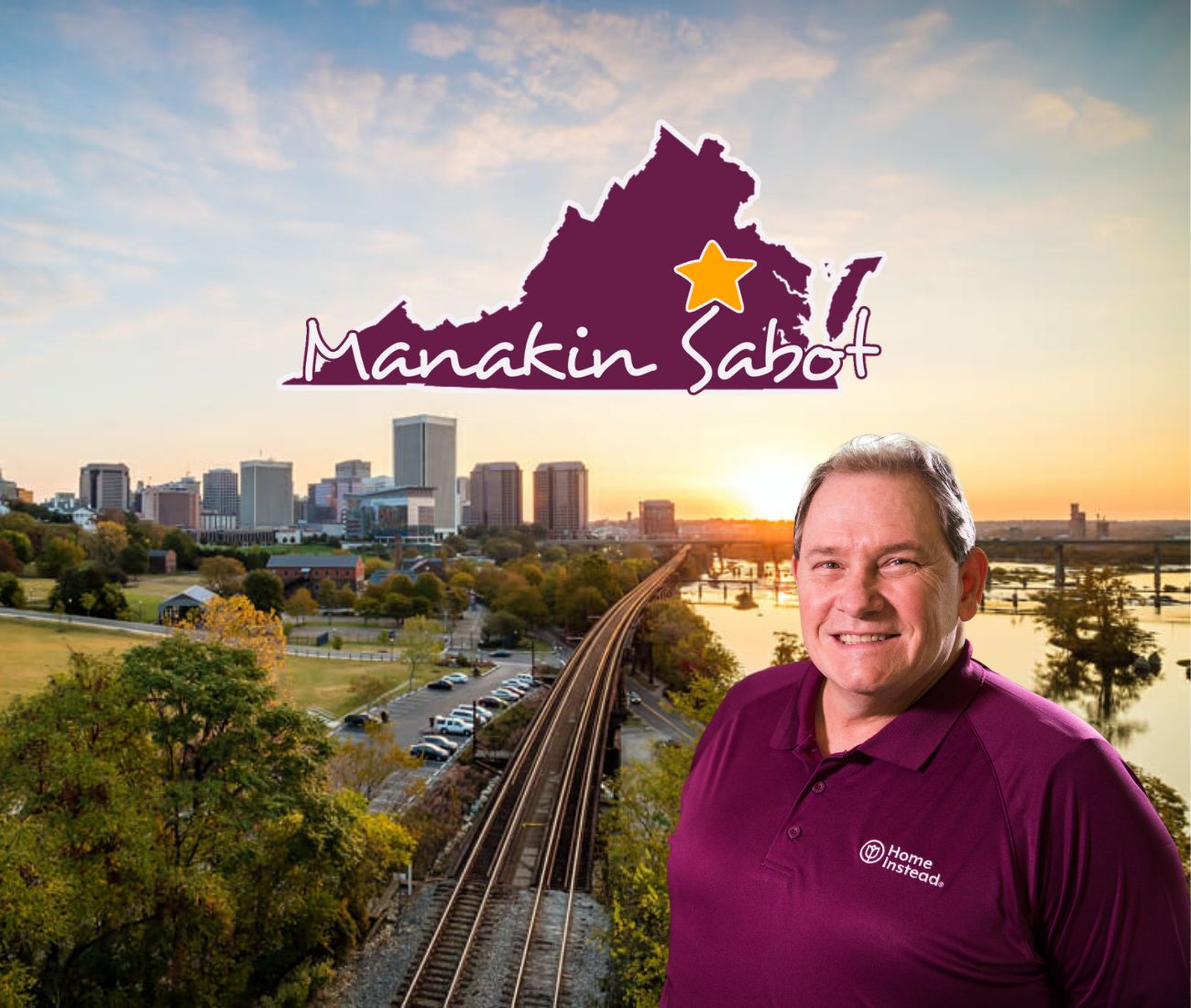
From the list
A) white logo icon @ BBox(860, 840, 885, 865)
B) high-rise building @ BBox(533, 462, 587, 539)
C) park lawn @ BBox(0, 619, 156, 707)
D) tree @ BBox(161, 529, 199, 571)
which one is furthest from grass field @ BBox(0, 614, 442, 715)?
white logo icon @ BBox(860, 840, 885, 865)

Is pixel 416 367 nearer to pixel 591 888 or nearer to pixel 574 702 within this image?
pixel 591 888

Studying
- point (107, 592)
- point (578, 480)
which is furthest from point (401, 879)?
point (578, 480)

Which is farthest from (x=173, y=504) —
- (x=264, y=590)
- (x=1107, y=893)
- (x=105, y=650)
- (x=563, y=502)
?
(x=1107, y=893)

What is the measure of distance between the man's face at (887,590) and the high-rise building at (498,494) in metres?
9.27

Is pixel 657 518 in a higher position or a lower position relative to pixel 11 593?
higher

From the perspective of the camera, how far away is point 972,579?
0.66m

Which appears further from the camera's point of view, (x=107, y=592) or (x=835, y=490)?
(x=107, y=592)

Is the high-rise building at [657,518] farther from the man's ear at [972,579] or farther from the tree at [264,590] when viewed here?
the man's ear at [972,579]

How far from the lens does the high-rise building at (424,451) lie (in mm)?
6824

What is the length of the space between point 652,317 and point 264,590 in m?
5.85

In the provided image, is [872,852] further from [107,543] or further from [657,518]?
[657,518]

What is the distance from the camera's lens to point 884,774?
24.0 inches

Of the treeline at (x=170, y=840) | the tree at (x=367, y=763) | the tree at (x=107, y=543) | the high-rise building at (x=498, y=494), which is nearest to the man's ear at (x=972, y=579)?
the treeline at (x=170, y=840)

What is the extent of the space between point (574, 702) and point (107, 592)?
14.4 feet
